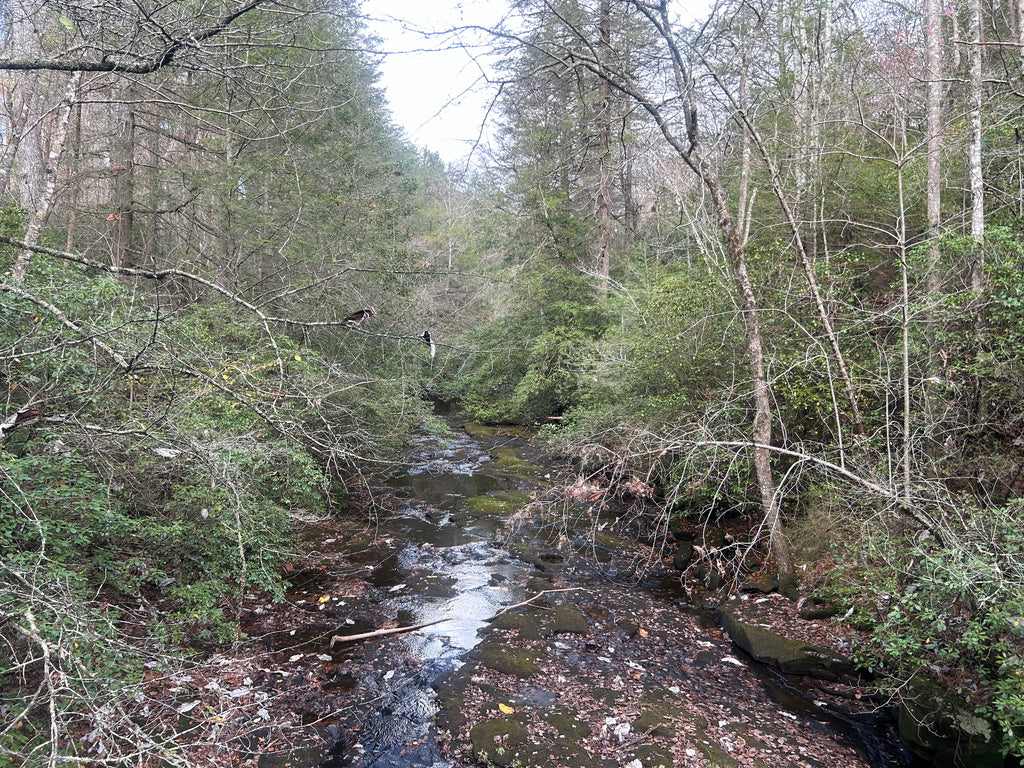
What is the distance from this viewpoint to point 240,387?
225 inches

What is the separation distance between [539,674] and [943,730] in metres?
3.24

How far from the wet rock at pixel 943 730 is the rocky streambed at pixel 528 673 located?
211 mm

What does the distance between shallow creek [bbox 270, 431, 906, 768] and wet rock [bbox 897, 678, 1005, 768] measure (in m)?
0.25

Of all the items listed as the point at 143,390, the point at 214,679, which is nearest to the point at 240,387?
the point at 143,390

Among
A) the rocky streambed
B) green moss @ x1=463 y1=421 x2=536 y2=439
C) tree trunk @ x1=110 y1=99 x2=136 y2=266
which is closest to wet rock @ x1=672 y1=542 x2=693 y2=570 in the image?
the rocky streambed

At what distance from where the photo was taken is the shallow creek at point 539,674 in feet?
14.6

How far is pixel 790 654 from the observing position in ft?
18.4

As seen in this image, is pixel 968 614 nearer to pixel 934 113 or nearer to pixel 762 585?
pixel 762 585

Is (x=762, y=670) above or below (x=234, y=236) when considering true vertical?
below

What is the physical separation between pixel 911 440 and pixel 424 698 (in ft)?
15.5

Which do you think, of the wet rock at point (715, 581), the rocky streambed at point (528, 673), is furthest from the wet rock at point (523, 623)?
the wet rock at point (715, 581)

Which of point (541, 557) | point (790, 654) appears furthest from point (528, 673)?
point (541, 557)

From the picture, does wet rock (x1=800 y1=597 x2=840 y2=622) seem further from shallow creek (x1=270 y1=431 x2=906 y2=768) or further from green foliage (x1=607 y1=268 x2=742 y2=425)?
green foliage (x1=607 y1=268 x2=742 y2=425)

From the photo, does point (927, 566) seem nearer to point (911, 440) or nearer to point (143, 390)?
point (911, 440)
